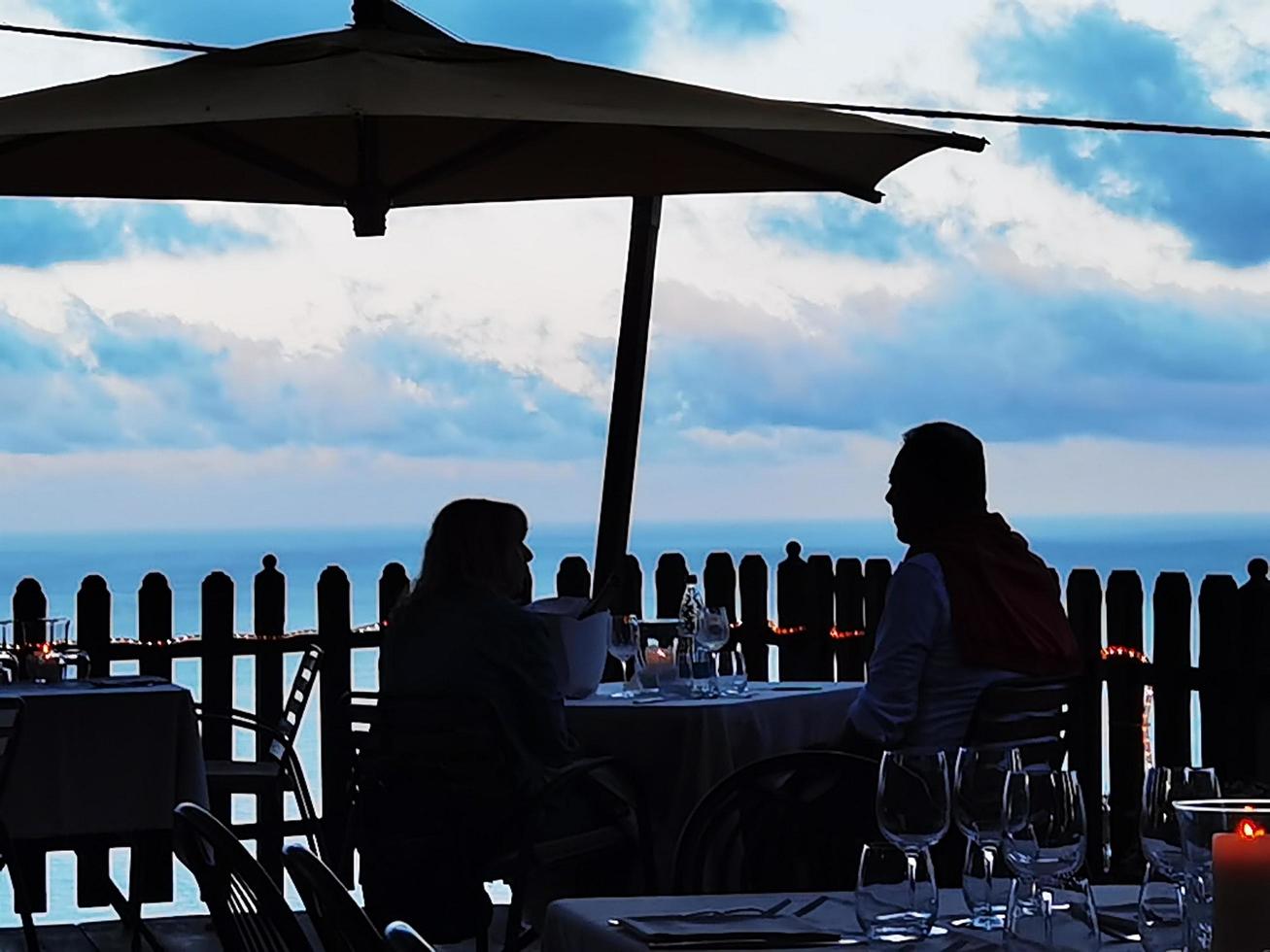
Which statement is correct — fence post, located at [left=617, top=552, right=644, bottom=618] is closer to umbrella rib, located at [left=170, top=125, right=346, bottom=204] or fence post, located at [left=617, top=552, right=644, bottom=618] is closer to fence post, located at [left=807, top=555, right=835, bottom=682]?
fence post, located at [left=807, top=555, right=835, bottom=682]

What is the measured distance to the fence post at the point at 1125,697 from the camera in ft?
22.4

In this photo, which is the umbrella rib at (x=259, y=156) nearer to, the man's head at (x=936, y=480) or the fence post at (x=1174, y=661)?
the man's head at (x=936, y=480)

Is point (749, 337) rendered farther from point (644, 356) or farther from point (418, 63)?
point (418, 63)

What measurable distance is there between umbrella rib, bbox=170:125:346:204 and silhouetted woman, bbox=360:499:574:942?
1.08 metres

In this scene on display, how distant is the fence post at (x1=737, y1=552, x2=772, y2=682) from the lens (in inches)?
328

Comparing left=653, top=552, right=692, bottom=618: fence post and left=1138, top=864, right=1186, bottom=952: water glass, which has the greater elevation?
left=653, top=552, right=692, bottom=618: fence post

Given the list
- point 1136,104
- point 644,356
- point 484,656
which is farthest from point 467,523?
point 1136,104

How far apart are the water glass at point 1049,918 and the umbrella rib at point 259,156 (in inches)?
121

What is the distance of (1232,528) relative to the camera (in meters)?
28.6

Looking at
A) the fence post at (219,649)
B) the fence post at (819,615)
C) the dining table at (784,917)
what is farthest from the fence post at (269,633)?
the dining table at (784,917)

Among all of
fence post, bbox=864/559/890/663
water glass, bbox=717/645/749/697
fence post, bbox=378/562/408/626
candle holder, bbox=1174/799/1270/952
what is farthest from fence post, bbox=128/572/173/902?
candle holder, bbox=1174/799/1270/952

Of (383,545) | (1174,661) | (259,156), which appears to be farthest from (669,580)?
(383,545)

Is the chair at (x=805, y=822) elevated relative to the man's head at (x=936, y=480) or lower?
lower

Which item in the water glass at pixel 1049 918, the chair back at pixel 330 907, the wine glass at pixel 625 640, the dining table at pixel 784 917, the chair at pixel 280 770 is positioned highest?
the wine glass at pixel 625 640
